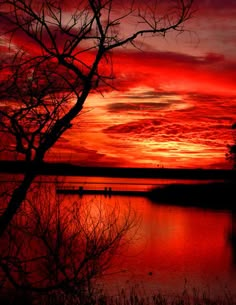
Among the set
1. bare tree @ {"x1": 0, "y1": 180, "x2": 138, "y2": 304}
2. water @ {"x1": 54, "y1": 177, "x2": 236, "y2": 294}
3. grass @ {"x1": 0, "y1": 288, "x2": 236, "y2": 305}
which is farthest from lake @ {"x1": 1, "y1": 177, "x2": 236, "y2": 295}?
grass @ {"x1": 0, "y1": 288, "x2": 236, "y2": 305}

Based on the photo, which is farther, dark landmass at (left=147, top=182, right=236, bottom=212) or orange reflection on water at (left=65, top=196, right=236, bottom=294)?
dark landmass at (left=147, top=182, right=236, bottom=212)

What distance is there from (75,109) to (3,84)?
4.16 feet

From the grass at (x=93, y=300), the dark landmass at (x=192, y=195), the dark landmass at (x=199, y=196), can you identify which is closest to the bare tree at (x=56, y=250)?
the grass at (x=93, y=300)

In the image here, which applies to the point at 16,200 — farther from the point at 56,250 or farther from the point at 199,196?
the point at 199,196

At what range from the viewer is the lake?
80.9 feet

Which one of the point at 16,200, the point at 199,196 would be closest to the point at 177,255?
the point at 16,200

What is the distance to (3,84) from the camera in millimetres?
6898

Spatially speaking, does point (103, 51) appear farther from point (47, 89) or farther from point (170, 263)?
point (170, 263)

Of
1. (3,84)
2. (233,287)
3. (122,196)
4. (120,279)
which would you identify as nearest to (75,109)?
(3,84)

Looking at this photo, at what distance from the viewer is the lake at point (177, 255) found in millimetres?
24661

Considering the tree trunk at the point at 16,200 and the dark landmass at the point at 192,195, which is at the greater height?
the dark landmass at the point at 192,195

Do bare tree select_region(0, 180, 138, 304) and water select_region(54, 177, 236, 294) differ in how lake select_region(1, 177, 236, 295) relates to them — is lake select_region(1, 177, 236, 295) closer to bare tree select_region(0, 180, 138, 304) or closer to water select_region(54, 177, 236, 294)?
water select_region(54, 177, 236, 294)

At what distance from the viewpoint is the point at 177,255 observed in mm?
34219

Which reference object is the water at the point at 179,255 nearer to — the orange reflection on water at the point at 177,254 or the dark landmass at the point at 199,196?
the orange reflection on water at the point at 177,254
